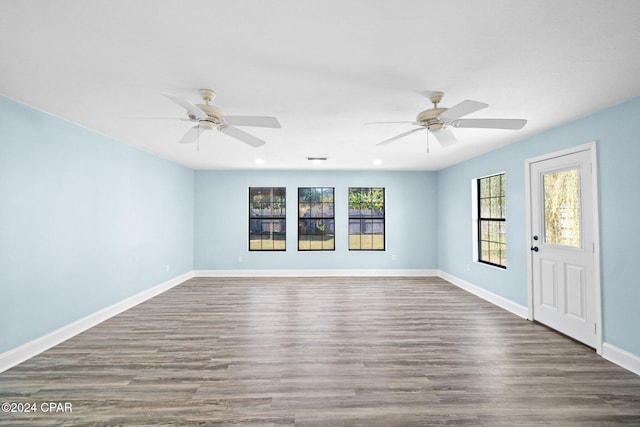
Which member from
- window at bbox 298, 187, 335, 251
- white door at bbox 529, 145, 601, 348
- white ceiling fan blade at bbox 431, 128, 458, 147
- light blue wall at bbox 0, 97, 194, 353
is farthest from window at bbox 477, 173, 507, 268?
light blue wall at bbox 0, 97, 194, 353

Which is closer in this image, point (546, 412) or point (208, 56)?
point (208, 56)

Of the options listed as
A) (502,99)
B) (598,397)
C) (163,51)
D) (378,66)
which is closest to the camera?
(163,51)

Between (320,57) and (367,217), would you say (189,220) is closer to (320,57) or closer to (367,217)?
(367,217)

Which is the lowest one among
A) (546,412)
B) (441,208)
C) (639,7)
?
(546,412)

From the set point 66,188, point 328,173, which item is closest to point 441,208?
point 328,173

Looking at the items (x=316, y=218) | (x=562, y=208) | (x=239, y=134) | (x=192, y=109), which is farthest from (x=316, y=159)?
(x=562, y=208)

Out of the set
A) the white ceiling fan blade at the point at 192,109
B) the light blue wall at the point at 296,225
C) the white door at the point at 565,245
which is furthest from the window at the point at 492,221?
the white ceiling fan blade at the point at 192,109

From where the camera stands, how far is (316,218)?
6543 mm

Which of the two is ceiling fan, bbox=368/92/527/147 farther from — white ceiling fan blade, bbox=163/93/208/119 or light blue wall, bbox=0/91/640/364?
white ceiling fan blade, bbox=163/93/208/119

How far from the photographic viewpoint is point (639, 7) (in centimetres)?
140

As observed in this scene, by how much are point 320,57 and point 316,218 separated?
15.8 ft

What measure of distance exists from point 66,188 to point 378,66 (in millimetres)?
3458

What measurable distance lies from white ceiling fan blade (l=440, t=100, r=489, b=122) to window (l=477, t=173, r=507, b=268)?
9.20 feet

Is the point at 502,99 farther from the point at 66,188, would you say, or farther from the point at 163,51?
the point at 66,188
